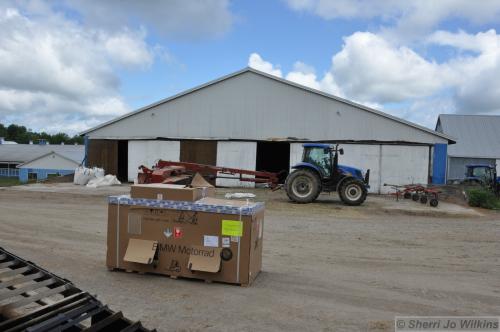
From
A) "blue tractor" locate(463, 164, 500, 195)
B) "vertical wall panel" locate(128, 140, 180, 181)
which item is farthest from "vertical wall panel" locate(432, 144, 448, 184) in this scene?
"vertical wall panel" locate(128, 140, 180, 181)

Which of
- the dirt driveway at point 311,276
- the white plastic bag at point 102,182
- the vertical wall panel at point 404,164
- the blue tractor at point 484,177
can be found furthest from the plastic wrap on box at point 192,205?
the blue tractor at point 484,177

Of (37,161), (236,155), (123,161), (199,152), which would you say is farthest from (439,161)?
(37,161)

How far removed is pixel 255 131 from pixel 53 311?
22432mm

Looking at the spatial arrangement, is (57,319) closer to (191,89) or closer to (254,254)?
(254,254)

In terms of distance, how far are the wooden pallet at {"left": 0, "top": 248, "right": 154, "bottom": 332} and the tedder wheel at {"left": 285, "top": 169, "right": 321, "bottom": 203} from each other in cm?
1386

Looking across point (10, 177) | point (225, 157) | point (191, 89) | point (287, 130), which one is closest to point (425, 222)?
point (287, 130)

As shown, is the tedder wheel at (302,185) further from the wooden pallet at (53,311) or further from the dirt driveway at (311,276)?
the wooden pallet at (53,311)

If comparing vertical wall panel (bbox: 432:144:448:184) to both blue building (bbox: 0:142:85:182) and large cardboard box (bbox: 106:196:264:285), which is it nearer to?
large cardboard box (bbox: 106:196:264:285)

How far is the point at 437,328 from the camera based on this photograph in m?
5.20

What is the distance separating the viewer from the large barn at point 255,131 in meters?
24.0

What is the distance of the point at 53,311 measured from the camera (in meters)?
3.67

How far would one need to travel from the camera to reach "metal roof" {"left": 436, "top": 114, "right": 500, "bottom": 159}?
4385 cm

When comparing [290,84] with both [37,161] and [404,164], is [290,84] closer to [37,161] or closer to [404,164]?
[404,164]

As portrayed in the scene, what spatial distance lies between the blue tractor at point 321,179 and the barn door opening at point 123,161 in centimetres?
1428
